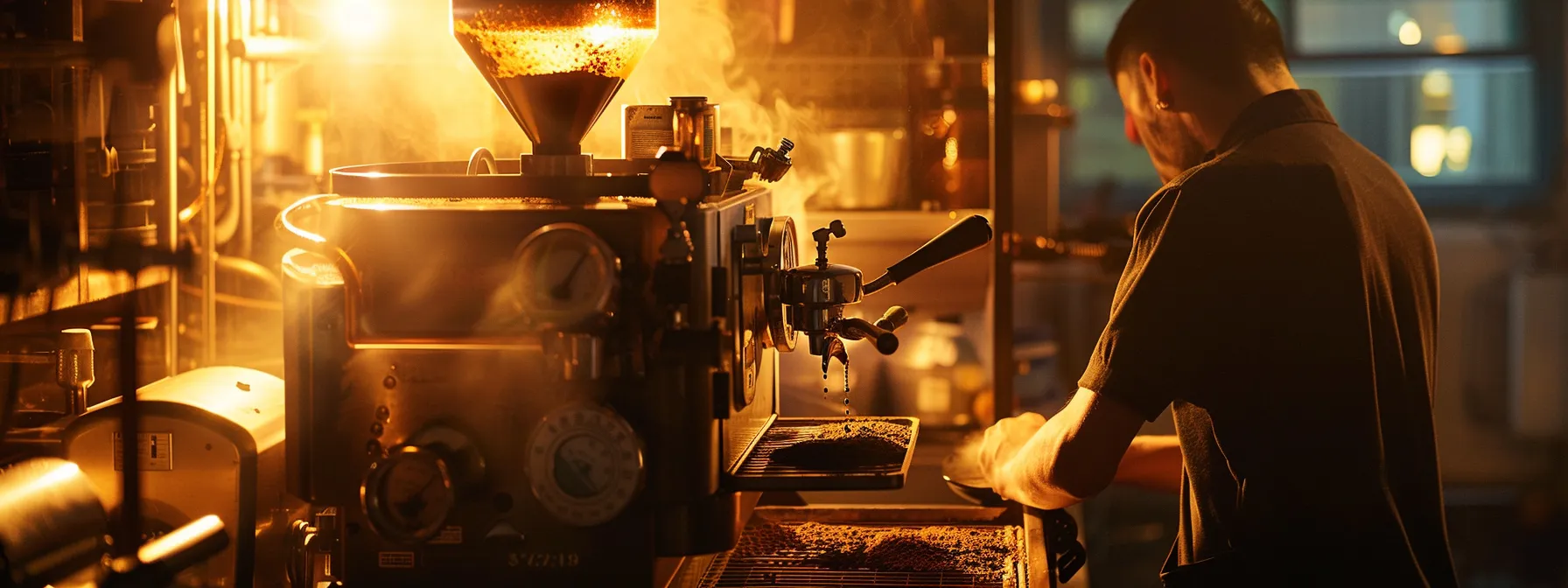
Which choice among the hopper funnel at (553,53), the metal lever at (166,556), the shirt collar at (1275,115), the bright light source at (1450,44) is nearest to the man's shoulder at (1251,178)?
the shirt collar at (1275,115)

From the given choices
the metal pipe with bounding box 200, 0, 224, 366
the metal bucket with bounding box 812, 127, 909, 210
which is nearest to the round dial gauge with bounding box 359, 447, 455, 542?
the metal pipe with bounding box 200, 0, 224, 366

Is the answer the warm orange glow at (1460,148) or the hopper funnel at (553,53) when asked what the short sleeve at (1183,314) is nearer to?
the hopper funnel at (553,53)

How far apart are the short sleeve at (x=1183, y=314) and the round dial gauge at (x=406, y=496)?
2.57ft

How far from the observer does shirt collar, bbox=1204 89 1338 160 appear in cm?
177

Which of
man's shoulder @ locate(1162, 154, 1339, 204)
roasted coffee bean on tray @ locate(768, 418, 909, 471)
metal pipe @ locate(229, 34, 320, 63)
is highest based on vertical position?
metal pipe @ locate(229, 34, 320, 63)

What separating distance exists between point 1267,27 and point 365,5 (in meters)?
1.66

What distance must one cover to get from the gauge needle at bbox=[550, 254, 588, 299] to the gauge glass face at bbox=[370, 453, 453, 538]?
20 cm

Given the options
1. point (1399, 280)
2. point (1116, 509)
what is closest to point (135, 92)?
point (1399, 280)

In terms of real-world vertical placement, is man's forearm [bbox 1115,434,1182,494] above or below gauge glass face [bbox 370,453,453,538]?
below

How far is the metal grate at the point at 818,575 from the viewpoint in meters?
1.40

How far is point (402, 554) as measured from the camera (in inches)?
49.5

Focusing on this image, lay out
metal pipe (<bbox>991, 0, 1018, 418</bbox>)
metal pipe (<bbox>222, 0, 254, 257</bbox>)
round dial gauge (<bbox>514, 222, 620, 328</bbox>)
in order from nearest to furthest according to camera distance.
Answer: round dial gauge (<bbox>514, 222, 620, 328</bbox>), metal pipe (<bbox>222, 0, 254, 257</bbox>), metal pipe (<bbox>991, 0, 1018, 418</bbox>)

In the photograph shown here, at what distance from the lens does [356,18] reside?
2.64 meters

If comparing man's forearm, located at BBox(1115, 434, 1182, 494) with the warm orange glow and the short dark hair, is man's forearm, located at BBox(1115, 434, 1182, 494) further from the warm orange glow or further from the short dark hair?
the warm orange glow
